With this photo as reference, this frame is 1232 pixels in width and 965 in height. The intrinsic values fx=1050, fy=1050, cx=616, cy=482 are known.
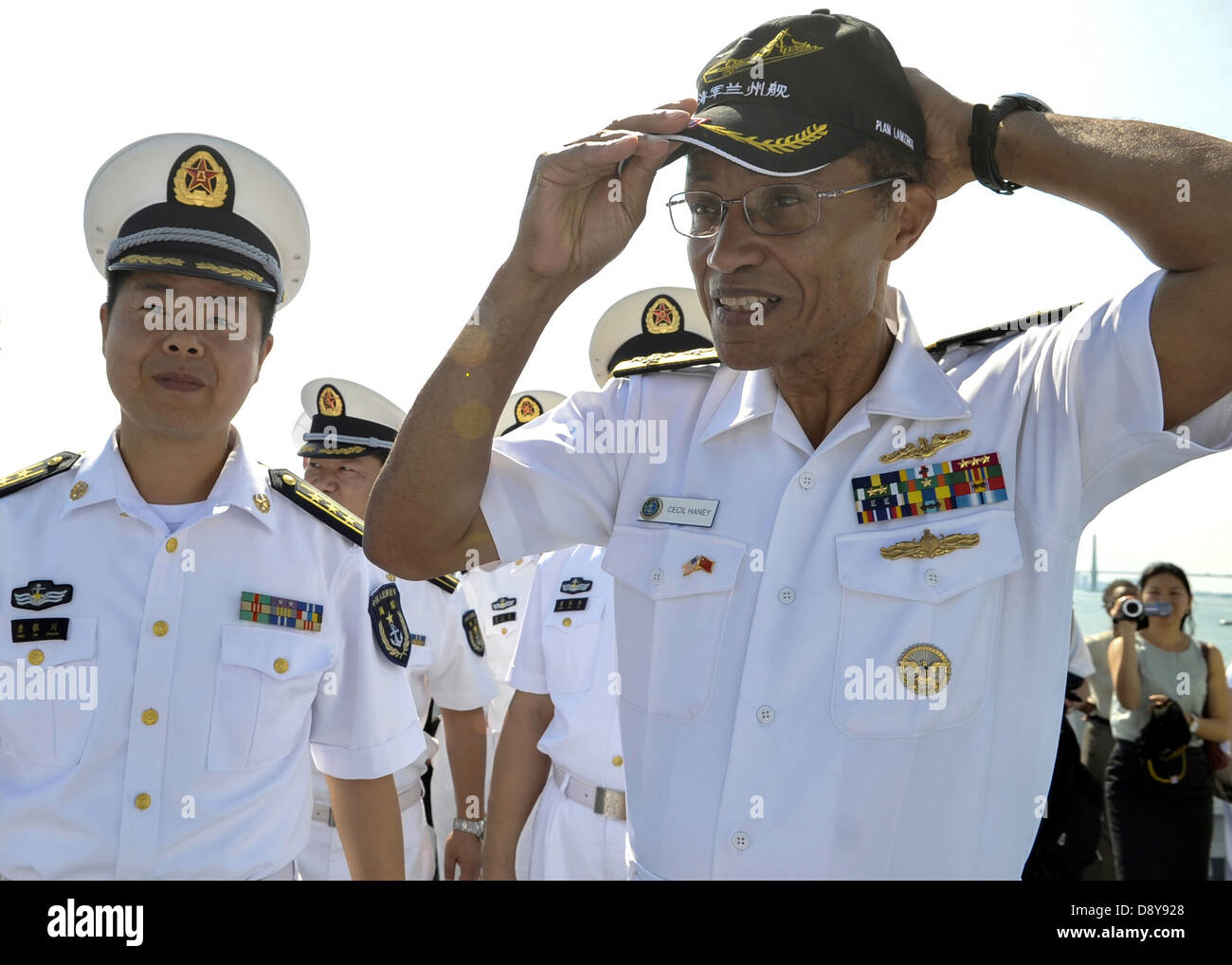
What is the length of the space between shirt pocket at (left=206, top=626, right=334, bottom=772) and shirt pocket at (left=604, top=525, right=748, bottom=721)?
1125mm

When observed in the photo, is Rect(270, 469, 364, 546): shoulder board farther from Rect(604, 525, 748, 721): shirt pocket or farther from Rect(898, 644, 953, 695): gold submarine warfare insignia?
Rect(898, 644, 953, 695): gold submarine warfare insignia

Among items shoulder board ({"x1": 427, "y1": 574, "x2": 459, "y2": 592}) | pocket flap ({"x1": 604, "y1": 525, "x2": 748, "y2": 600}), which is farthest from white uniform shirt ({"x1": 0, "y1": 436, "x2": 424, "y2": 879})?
shoulder board ({"x1": 427, "y1": 574, "x2": 459, "y2": 592})

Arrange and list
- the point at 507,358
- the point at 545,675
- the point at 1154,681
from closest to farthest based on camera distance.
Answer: the point at 507,358, the point at 545,675, the point at 1154,681

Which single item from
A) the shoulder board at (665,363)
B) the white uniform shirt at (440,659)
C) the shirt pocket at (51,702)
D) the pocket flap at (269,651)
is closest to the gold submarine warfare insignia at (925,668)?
the shoulder board at (665,363)

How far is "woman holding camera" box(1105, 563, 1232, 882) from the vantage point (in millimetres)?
6531

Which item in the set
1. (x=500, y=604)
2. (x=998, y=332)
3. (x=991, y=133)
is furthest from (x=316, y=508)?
(x=500, y=604)

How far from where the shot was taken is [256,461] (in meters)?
3.21

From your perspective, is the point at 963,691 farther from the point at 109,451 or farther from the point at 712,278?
the point at 109,451

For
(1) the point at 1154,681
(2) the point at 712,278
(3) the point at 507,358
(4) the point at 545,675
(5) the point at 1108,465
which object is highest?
(2) the point at 712,278

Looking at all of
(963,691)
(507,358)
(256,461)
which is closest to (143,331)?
(256,461)

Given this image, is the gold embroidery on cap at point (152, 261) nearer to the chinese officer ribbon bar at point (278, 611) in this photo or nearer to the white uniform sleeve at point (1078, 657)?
the chinese officer ribbon bar at point (278, 611)

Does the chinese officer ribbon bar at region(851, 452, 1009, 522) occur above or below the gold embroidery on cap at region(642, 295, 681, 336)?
below

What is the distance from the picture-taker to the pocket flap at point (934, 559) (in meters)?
1.96

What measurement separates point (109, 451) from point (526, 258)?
5.08 feet
